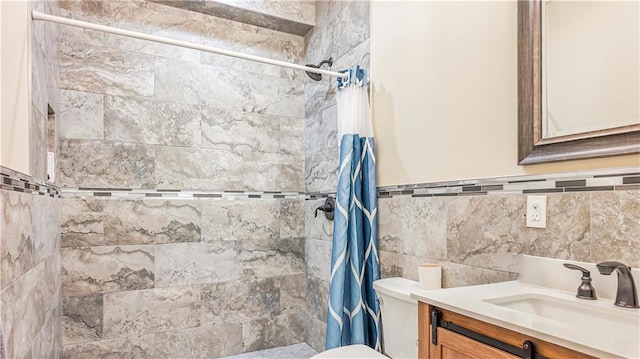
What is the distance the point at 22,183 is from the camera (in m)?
1.34

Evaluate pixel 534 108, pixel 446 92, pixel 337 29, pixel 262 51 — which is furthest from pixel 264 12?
pixel 534 108

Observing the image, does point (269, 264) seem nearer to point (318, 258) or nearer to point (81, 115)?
point (318, 258)

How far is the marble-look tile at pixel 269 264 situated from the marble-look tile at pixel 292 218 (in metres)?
0.17

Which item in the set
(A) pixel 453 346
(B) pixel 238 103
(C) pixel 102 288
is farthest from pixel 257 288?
(A) pixel 453 346

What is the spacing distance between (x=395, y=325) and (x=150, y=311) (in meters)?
1.72

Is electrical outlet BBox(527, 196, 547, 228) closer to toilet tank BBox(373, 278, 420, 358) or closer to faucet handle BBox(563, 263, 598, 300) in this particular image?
faucet handle BBox(563, 263, 598, 300)

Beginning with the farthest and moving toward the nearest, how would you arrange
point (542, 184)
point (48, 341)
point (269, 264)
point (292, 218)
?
point (292, 218), point (269, 264), point (48, 341), point (542, 184)

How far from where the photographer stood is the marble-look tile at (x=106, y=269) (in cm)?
233

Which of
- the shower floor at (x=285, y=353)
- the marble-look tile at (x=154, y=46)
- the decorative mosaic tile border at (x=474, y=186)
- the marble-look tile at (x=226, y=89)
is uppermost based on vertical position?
the marble-look tile at (x=154, y=46)

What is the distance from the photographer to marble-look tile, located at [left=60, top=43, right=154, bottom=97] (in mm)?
2383

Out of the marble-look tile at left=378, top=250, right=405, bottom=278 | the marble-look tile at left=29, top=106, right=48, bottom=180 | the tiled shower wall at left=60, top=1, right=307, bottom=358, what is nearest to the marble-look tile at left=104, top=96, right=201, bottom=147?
the tiled shower wall at left=60, top=1, right=307, bottom=358

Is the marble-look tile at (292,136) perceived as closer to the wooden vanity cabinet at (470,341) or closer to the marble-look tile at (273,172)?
the marble-look tile at (273,172)

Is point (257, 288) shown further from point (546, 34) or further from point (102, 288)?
point (546, 34)

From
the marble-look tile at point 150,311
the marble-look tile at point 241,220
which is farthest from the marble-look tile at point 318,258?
the marble-look tile at point 150,311
